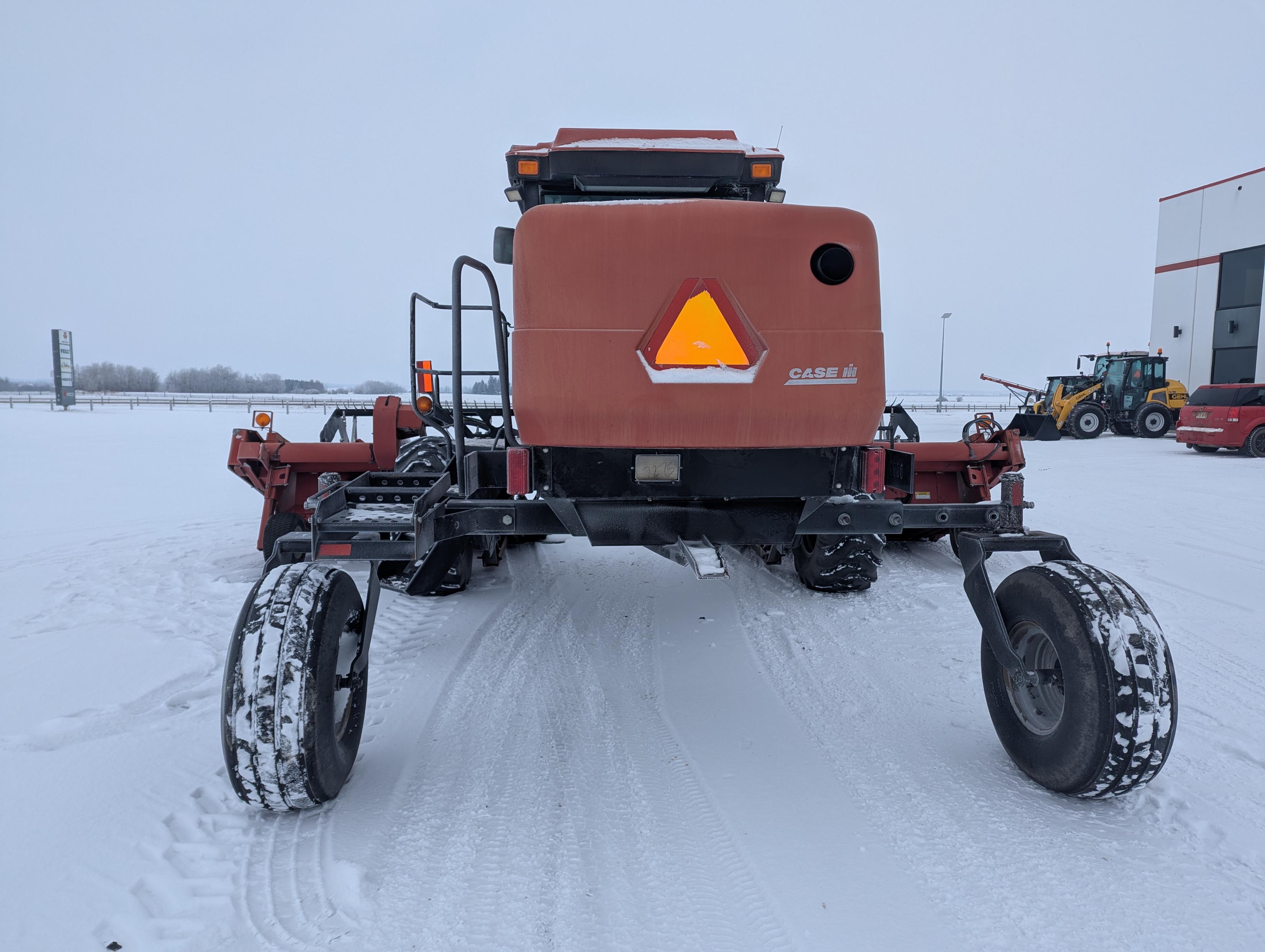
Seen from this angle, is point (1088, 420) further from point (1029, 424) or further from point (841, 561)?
Result: point (841, 561)

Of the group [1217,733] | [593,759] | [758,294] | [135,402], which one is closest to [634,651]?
[593,759]

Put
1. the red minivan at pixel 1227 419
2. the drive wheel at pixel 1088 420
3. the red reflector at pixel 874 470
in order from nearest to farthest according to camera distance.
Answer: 1. the red reflector at pixel 874 470
2. the red minivan at pixel 1227 419
3. the drive wheel at pixel 1088 420

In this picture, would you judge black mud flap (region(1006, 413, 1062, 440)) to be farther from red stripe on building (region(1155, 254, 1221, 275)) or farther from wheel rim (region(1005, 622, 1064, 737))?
red stripe on building (region(1155, 254, 1221, 275))

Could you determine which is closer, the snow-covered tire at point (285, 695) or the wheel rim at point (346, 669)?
the snow-covered tire at point (285, 695)

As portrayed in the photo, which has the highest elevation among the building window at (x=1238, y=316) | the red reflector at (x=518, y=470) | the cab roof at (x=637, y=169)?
the building window at (x=1238, y=316)

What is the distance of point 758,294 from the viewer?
2.68 m

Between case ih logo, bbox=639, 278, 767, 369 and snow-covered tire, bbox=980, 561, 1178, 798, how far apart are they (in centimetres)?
143

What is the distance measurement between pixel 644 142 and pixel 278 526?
13.7ft

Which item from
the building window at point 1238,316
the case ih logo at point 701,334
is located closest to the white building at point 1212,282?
the building window at point 1238,316

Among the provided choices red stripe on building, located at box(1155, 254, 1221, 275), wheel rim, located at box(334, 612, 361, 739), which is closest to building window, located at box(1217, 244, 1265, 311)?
red stripe on building, located at box(1155, 254, 1221, 275)

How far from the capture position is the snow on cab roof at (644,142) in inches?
138

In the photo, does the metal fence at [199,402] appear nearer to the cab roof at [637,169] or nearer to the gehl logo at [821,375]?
the cab roof at [637,169]

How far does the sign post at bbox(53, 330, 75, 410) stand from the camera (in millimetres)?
36750

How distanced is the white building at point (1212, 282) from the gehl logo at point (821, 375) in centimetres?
2816
